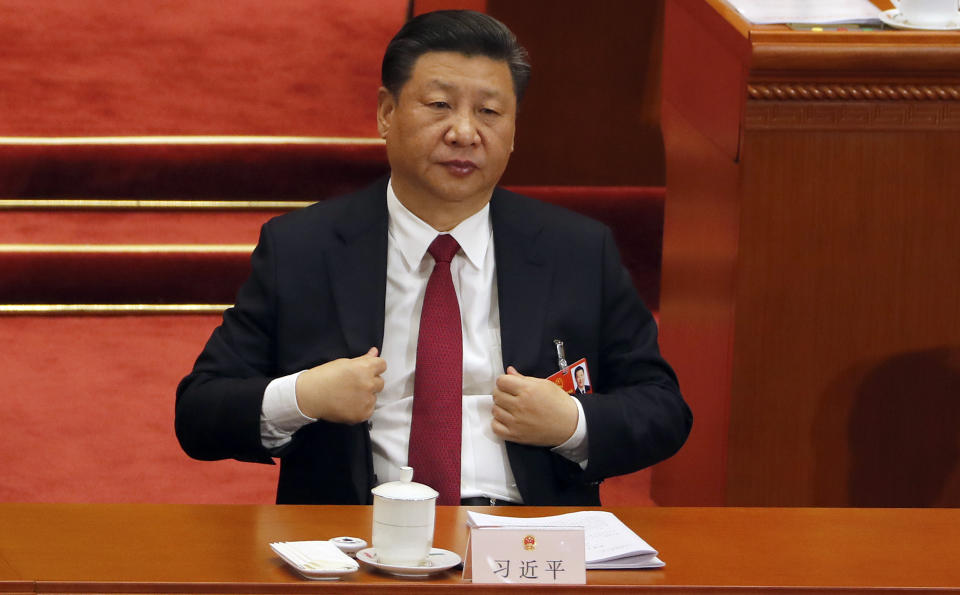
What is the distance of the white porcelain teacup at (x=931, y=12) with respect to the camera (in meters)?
2.38

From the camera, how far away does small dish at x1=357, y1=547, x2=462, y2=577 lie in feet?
4.55

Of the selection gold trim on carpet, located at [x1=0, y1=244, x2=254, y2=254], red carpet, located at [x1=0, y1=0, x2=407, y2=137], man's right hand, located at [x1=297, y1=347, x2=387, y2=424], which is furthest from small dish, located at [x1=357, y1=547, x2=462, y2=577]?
red carpet, located at [x1=0, y1=0, x2=407, y2=137]

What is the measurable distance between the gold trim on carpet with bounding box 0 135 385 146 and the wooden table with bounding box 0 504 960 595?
7.69 feet

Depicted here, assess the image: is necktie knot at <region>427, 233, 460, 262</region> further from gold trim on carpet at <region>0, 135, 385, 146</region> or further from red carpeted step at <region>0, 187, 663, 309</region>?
gold trim on carpet at <region>0, 135, 385, 146</region>

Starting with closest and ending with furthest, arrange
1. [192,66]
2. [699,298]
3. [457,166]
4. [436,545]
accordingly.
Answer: [436,545] → [457,166] → [699,298] → [192,66]

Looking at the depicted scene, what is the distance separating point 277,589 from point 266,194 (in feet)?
8.43

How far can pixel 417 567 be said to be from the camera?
4.55ft

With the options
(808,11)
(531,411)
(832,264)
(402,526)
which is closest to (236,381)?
(531,411)

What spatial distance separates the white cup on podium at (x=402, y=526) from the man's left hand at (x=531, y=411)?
0.34 meters

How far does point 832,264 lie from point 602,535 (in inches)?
40.5

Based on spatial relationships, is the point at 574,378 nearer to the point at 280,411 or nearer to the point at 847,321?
the point at 280,411

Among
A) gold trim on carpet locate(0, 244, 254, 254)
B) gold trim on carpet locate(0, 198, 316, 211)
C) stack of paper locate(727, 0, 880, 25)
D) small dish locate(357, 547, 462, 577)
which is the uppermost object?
stack of paper locate(727, 0, 880, 25)

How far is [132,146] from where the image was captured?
3807 millimetres

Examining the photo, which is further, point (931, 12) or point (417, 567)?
point (931, 12)
